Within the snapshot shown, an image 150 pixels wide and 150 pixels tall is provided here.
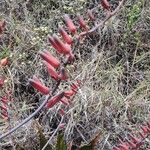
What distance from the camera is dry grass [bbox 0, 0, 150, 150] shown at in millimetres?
2840

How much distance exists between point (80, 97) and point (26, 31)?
2.68 feet

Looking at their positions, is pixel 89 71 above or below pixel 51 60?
below

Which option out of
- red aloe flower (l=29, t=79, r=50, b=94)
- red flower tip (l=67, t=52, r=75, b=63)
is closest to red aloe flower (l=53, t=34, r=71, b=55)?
red flower tip (l=67, t=52, r=75, b=63)

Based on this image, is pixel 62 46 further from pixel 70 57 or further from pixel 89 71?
pixel 89 71

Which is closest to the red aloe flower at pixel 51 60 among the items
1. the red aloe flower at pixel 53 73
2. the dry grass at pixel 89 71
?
the red aloe flower at pixel 53 73

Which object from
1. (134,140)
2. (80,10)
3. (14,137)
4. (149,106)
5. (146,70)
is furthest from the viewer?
(80,10)

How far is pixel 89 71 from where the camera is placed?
122 inches

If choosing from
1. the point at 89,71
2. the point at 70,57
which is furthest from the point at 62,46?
the point at 89,71

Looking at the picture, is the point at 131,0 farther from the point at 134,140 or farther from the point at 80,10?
the point at 134,140

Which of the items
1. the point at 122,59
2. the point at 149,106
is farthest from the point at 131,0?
the point at 149,106

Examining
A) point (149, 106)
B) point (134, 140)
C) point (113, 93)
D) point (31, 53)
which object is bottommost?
point (149, 106)

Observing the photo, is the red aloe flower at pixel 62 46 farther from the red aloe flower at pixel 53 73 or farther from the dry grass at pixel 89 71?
the dry grass at pixel 89 71

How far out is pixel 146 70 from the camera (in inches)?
127

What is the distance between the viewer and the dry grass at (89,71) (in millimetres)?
2840
